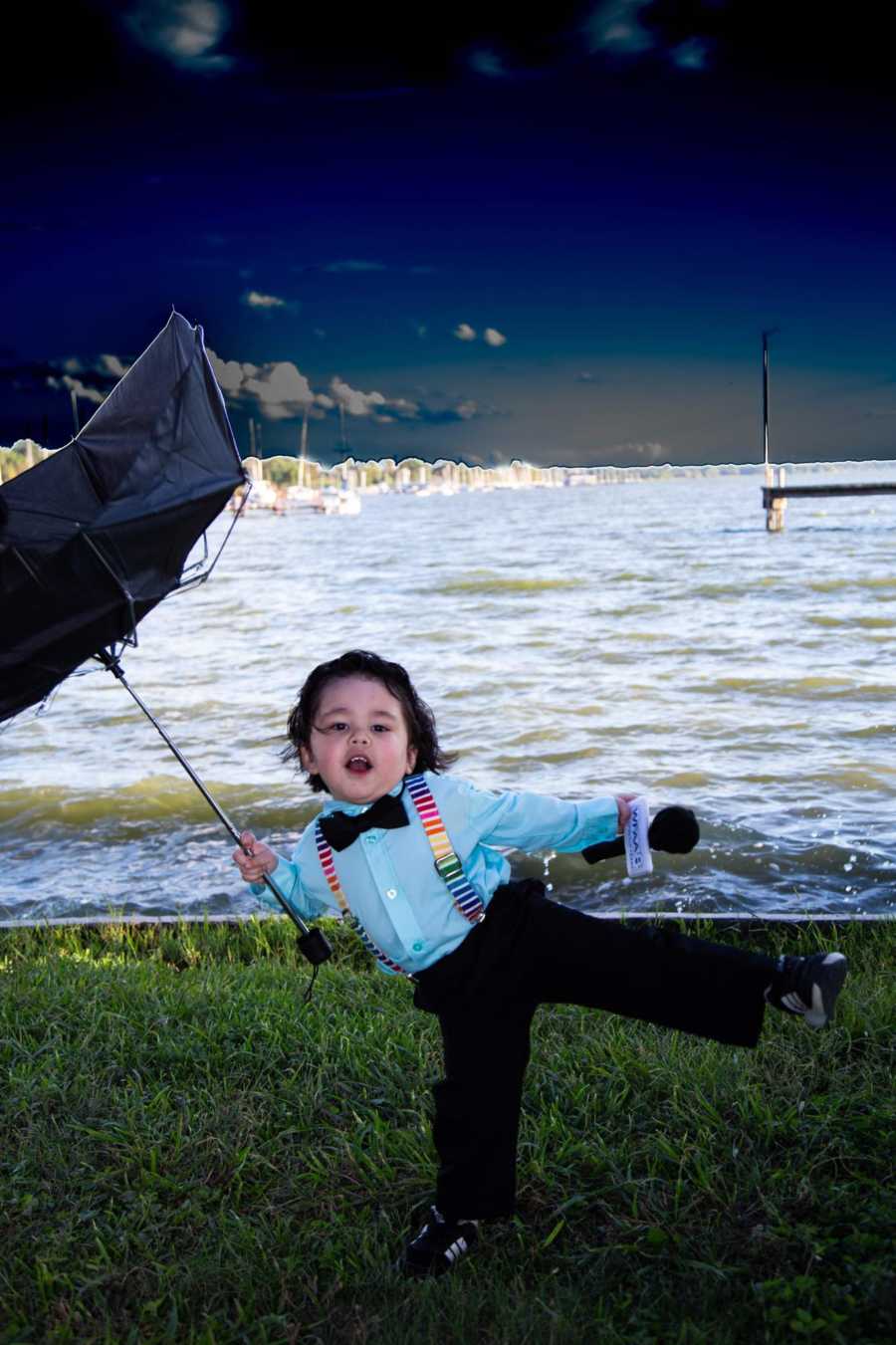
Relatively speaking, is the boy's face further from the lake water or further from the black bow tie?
the lake water

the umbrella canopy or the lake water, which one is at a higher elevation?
the umbrella canopy

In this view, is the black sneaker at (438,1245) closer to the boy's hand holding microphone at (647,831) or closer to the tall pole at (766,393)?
the boy's hand holding microphone at (647,831)

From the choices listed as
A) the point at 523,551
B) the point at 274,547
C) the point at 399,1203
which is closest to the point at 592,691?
the point at 399,1203

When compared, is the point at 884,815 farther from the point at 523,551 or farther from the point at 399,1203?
the point at 523,551

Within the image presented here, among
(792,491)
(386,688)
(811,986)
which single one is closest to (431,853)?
(386,688)

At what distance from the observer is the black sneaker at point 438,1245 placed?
289 cm

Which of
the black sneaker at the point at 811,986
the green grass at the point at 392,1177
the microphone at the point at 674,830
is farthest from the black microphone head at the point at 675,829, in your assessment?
the green grass at the point at 392,1177

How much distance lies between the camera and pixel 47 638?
3.14 m

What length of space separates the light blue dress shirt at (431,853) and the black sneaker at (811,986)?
1.72 ft

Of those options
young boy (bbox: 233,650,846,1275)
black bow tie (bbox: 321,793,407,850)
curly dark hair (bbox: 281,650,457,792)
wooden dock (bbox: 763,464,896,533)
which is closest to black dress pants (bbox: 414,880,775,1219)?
young boy (bbox: 233,650,846,1275)

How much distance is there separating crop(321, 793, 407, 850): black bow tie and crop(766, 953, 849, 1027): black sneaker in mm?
968

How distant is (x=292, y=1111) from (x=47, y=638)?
5.39 ft

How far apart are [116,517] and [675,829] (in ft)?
5.24

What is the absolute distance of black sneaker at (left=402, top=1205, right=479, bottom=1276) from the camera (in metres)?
2.89
